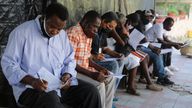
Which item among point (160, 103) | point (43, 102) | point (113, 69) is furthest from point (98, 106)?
point (160, 103)

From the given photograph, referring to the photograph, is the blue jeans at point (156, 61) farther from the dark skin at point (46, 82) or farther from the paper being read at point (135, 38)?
the dark skin at point (46, 82)

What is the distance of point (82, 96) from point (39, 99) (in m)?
0.49

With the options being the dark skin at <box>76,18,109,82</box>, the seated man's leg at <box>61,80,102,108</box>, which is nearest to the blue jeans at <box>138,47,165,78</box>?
the dark skin at <box>76,18,109,82</box>

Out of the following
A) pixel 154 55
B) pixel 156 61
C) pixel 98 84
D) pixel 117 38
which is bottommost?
pixel 156 61

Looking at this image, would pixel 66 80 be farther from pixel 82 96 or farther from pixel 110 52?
pixel 110 52

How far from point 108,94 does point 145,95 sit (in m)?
1.64

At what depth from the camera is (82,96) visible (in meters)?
2.78

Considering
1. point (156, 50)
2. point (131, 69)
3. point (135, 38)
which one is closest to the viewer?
point (135, 38)

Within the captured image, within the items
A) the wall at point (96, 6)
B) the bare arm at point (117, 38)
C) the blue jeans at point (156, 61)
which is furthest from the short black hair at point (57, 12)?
the blue jeans at point (156, 61)

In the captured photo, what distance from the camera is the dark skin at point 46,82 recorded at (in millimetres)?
2352

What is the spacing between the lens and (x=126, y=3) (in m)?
7.79

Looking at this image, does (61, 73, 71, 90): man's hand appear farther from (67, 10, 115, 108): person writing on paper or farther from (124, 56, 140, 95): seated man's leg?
(124, 56, 140, 95): seated man's leg

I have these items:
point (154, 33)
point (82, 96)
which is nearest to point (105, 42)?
point (82, 96)

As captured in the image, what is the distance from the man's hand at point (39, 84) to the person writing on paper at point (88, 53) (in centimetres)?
84
